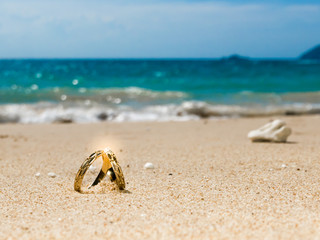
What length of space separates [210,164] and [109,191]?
1.39 meters

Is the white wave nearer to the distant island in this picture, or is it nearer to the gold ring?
the gold ring

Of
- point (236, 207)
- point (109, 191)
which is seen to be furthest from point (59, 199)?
point (236, 207)

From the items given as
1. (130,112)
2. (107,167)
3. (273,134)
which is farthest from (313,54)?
(107,167)

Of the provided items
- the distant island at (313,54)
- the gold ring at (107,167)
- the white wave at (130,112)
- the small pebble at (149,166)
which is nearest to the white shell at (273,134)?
the small pebble at (149,166)

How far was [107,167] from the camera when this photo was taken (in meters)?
3.02

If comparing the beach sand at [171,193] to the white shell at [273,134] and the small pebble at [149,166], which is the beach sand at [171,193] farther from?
the white shell at [273,134]

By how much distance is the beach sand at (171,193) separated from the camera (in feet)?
7.54

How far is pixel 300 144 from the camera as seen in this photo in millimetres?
5320

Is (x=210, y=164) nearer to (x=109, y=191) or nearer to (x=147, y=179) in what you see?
(x=147, y=179)

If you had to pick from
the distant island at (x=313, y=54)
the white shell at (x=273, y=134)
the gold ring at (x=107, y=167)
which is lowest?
the distant island at (x=313, y=54)

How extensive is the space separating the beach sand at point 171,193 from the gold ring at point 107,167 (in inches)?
3.0

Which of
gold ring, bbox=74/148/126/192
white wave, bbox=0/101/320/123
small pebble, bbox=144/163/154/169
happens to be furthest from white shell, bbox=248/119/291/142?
white wave, bbox=0/101/320/123

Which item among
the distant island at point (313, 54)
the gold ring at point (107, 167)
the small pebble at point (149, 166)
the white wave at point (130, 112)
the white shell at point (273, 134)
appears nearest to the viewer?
the gold ring at point (107, 167)

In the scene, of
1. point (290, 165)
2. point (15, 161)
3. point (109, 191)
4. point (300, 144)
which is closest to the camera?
point (109, 191)
